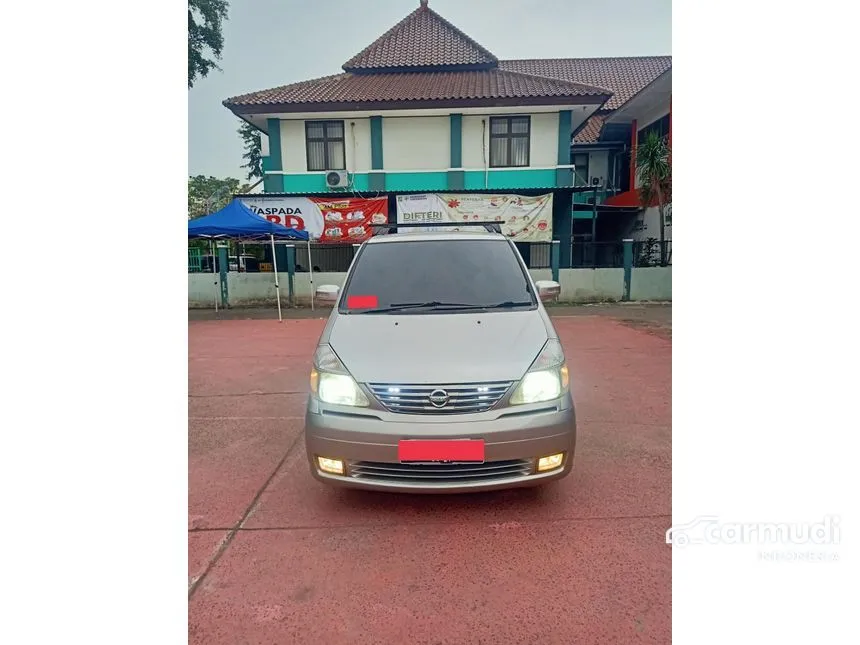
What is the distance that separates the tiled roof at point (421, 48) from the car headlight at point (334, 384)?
53.8 feet

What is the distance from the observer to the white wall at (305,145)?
14.9 m

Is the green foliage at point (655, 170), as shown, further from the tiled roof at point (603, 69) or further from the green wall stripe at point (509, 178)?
the tiled roof at point (603, 69)

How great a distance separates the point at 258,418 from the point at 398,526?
242cm

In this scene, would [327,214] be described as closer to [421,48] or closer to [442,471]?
[421,48]

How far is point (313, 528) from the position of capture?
274 centimetres

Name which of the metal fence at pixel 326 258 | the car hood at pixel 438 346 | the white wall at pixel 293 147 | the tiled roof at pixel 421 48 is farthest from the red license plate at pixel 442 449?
the tiled roof at pixel 421 48

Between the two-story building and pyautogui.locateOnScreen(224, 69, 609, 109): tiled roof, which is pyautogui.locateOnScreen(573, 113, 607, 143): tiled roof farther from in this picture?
pyautogui.locateOnScreen(224, 69, 609, 109): tiled roof

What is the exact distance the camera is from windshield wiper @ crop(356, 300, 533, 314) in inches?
127

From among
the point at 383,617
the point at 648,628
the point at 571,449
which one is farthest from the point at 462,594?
the point at 571,449

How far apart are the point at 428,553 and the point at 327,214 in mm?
12233

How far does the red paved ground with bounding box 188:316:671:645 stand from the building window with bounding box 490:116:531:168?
12.2m

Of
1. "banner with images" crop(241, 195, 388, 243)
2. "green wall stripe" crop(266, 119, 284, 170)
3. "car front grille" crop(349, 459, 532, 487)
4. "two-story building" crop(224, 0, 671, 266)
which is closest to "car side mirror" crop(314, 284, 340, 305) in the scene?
"car front grille" crop(349, 459, 532, 487)

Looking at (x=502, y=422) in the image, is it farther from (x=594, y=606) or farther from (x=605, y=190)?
(x=605, y=190)

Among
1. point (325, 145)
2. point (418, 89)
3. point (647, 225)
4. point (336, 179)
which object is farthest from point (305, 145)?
point (647, 225)
